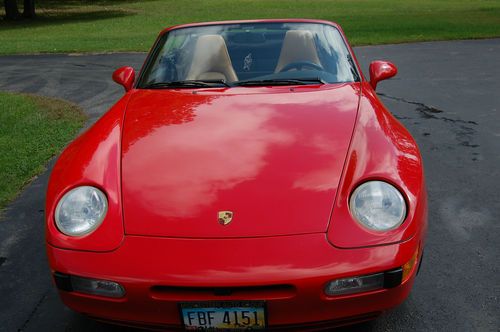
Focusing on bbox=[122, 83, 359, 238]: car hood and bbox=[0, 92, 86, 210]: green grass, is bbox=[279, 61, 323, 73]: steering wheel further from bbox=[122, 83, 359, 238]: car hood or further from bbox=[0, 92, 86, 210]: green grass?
bbox=[0, 92, 86, 210]: green grass

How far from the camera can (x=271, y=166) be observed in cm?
259

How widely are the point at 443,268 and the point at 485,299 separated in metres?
0.36

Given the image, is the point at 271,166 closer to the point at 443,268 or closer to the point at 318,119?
the point at 318,119

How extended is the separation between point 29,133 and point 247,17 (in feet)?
58.2

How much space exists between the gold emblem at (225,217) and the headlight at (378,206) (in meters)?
0.50

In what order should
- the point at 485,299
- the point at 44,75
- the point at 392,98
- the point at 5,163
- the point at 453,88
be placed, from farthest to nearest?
the point at 44,75 < the point at 453,88 < the point at 392,98 < the point at 5,163 < the point at 485,299

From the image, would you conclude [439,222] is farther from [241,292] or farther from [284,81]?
[241,292]

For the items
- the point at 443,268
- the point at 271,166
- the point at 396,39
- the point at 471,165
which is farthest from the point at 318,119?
the point at 396,39

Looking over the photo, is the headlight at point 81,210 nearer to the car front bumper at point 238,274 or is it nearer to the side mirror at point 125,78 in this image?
the car front bumper at point 238,274

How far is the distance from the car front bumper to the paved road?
549mm

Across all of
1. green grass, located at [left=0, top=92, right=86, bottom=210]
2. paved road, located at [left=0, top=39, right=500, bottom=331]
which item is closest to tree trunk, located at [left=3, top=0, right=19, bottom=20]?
paved road, located at [left=0, top=39, right=500, bottom=331]

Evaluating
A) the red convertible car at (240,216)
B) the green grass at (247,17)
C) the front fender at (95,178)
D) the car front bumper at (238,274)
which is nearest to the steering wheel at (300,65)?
the red convertible car at (240,216)

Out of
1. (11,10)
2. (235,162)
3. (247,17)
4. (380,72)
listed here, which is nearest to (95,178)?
(235,162)

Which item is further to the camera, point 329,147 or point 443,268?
point 443,268
